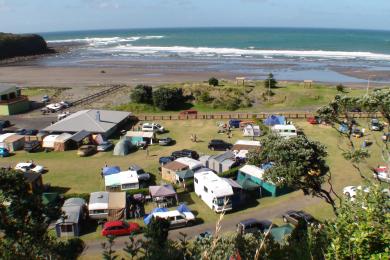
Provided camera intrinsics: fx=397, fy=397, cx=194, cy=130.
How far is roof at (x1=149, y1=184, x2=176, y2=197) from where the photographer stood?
2753 centimetres

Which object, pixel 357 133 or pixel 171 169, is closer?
pixel 171 169

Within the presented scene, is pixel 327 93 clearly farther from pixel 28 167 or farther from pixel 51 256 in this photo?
pixel 51 256

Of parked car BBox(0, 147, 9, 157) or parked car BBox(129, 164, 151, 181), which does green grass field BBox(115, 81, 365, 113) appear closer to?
parked car BBox(0, 147, 9, 157)

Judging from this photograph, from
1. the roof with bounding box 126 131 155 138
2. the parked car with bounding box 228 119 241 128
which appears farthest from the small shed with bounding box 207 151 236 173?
the parked car with bounding box 228 119 241 128

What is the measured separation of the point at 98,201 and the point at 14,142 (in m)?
18.0

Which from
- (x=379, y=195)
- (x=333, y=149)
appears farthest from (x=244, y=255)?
(x=333, y=149)

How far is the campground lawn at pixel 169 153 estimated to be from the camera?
27.8 m

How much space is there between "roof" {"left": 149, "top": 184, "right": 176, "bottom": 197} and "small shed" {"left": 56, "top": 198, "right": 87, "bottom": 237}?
4.65 metres

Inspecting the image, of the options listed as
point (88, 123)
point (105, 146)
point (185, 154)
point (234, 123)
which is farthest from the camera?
point (234, 123)

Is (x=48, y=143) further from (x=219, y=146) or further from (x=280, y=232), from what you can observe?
(x=280, y=232)

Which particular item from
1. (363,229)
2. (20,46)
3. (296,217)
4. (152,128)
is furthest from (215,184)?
(20,46)

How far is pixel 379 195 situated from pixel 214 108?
151 feet

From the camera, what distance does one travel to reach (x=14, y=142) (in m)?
39.5

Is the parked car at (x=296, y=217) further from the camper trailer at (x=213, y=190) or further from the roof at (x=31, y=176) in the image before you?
the roof at (x=31, y=176)
